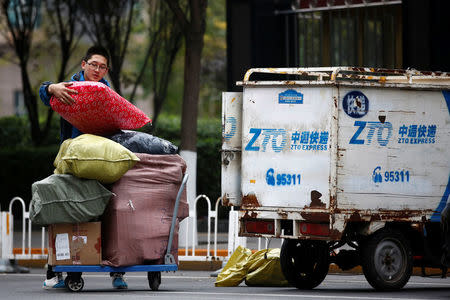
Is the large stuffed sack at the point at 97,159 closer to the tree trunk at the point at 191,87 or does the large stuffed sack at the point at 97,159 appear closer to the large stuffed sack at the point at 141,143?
the large stuffed sack at the point at 141,143

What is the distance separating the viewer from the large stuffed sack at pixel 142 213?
10.0 meters

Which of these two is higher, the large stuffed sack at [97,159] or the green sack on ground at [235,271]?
the large stuffed sack at [97,159]

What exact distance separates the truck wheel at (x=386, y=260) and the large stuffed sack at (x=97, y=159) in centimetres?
248

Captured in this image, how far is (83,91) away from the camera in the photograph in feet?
33.0

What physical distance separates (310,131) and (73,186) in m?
2.36

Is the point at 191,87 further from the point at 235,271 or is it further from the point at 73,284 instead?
the point at 73,284

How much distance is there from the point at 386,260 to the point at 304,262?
99 cm

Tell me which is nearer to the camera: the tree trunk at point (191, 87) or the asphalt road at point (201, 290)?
the asphalt road at point (201, 290)

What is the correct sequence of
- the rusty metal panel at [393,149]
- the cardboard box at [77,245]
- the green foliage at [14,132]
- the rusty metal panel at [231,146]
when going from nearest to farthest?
the cardboard box at [77,245], the rusty metal panel at [393,149], the rusty metal panel at [231,146], the green foliage at [14,132]

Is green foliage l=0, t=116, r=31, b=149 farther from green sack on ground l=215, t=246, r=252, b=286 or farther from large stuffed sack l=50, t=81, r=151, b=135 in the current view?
large stuffed sack l=50, t=81, r=151, b=135

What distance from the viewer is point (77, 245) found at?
394 inches

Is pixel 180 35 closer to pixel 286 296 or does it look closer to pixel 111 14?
pixel 111 14

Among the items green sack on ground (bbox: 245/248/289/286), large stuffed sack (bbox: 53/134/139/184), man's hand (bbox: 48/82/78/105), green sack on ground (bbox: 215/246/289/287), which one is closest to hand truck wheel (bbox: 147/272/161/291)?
large stuffed sack (bbox: 53/134/139/184)

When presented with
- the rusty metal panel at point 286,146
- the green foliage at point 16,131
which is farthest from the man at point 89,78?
the green foliage at point 16,131
